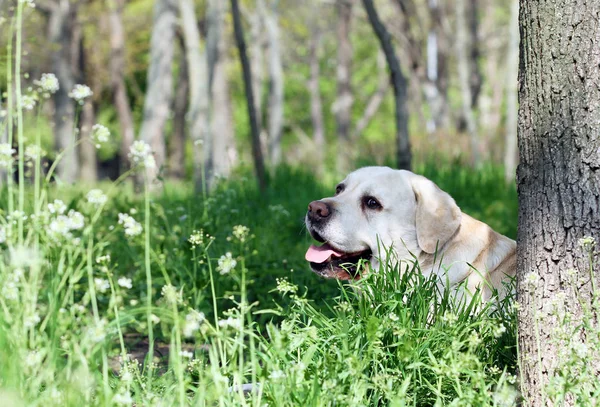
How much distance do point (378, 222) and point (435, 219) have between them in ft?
1.10

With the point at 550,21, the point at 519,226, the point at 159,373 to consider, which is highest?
the point at 550,21

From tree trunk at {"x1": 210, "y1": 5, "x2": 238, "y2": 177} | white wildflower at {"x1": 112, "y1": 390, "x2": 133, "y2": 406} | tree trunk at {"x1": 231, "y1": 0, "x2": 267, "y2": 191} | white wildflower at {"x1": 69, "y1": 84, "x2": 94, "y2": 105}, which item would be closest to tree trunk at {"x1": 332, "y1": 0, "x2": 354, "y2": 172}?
tree trunk at {"x1": 210, "y1": 5, "x2": 238, "y2": 177}

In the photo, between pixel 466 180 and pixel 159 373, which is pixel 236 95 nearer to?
pixel 466 180

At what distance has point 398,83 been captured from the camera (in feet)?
30.1

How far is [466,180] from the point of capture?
10.2 metres

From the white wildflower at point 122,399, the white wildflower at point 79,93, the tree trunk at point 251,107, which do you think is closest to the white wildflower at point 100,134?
the white wildflower at point 79,93

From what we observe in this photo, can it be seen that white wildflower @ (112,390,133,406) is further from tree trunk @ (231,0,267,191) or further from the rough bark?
the rough bark

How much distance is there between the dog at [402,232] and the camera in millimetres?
4215

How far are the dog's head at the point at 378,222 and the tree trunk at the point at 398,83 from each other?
4515 mm

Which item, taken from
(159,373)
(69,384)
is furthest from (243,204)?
(69,384)

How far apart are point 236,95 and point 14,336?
→ 143 ft

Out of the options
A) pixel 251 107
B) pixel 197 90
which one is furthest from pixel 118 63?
pixel 251 107

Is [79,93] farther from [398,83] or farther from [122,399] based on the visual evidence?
[398,83]

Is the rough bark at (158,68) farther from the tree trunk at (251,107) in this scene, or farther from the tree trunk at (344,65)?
the tree trunk at (251,107)
